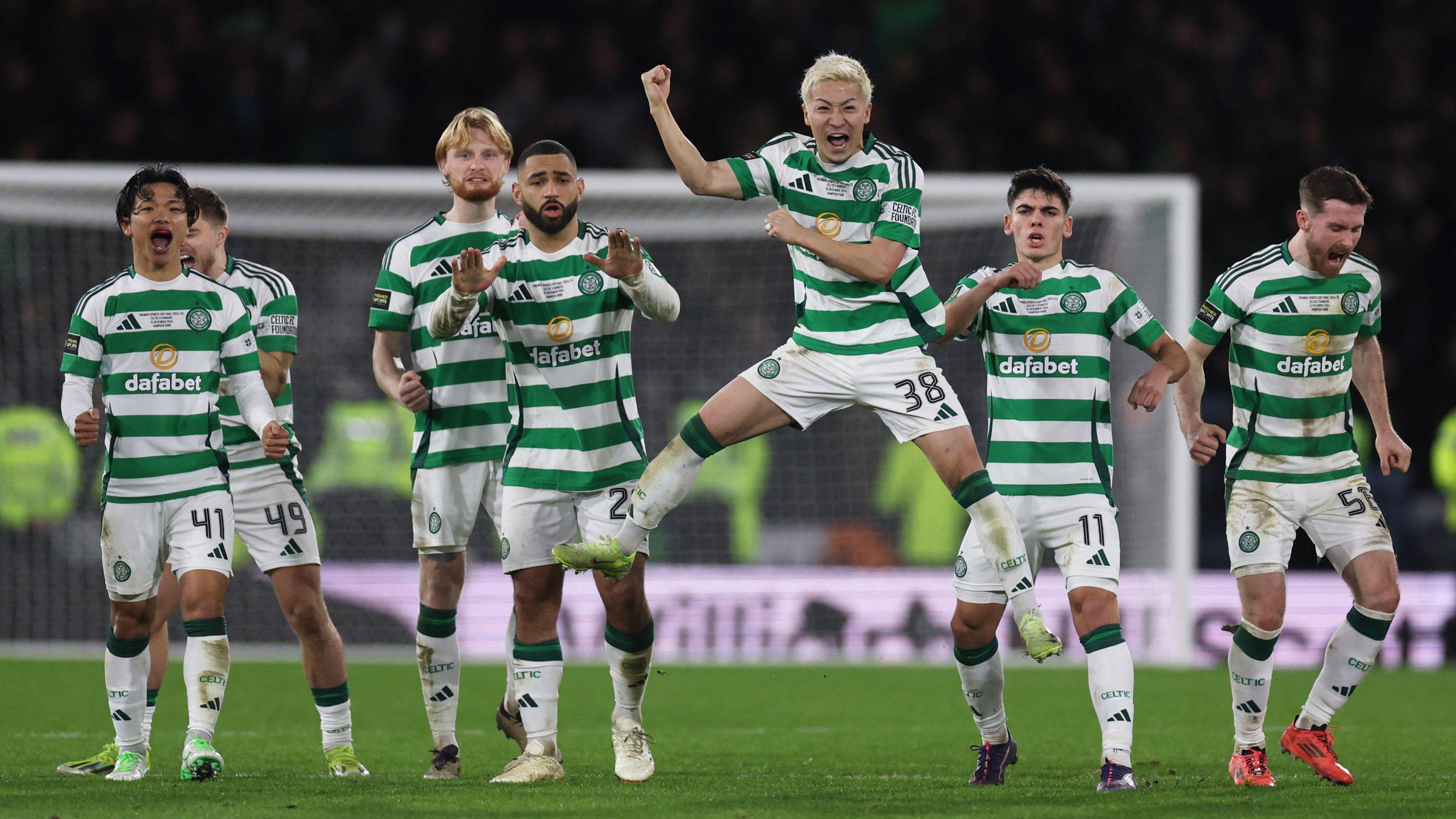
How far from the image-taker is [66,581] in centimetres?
1128

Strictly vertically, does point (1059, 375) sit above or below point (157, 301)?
below

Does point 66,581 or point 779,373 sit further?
point 66,581

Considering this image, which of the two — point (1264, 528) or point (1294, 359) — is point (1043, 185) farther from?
point (1264, 528)

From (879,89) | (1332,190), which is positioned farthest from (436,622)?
(879,89)

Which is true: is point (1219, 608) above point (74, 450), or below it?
below

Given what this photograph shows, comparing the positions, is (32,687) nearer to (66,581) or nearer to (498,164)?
(66,581)

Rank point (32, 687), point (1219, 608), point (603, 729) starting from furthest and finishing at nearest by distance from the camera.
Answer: point (1219, 608), point (32, 687), point (603, 729)

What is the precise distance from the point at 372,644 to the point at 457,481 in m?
6.01

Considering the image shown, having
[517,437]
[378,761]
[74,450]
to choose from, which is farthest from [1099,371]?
[74,450]

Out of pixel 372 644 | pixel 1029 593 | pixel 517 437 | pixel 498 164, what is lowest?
pixel 372 644

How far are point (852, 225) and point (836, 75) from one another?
0.50 metres

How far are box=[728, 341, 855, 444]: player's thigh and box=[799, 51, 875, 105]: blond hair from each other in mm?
882

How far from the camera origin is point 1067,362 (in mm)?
5523

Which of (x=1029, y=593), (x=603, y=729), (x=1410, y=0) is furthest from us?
(x=1410, y=0)
